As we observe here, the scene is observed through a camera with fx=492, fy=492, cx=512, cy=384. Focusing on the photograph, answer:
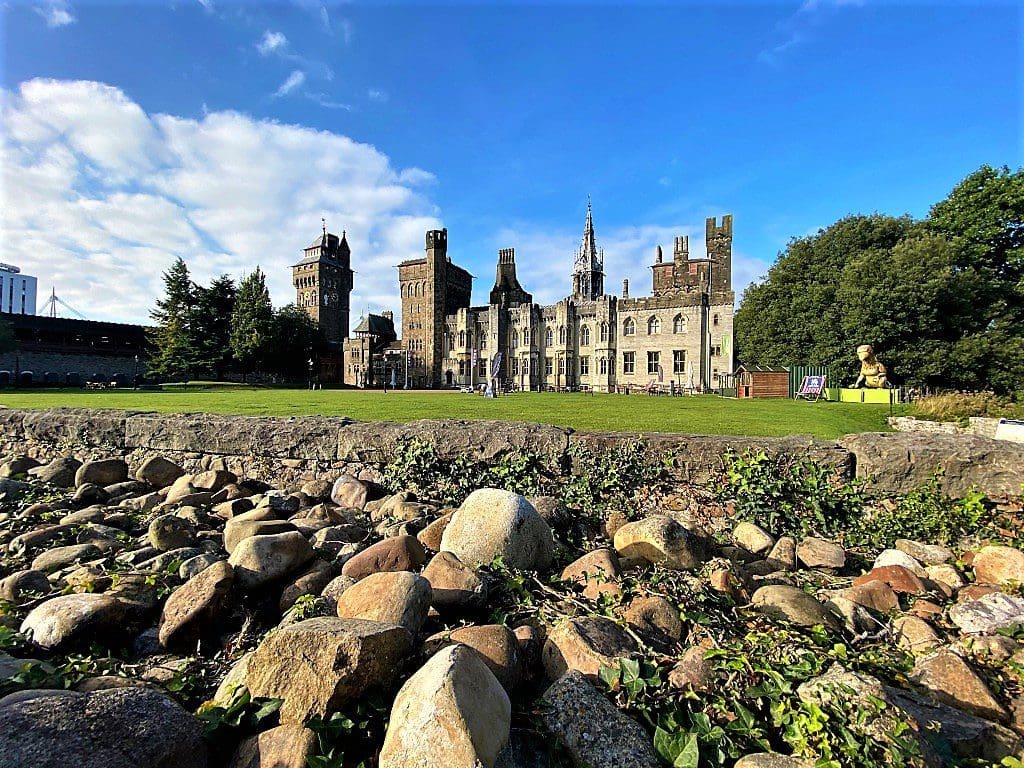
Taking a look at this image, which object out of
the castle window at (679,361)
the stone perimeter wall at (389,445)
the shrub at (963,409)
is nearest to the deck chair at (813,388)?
the shrub at (963,409)

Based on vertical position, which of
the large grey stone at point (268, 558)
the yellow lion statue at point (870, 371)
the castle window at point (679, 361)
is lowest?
the large grey stone at point (268, 558)

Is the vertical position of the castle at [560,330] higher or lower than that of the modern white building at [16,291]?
lower

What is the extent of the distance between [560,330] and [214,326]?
3835 cm

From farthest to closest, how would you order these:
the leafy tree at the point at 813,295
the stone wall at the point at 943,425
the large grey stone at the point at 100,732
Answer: the leafy tree at the point at 813,295 < the stone wall at the point at 943,425 < the large grey stone at the point at 100,732

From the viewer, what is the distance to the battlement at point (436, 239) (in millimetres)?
70125

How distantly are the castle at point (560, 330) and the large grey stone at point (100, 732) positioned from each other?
35.1 m

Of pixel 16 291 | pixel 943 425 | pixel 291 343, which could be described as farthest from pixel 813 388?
pixel 16 291

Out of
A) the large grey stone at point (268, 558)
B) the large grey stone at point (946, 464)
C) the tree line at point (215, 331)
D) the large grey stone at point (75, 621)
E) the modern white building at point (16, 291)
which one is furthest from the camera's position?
the modern white building at point (16, 291)

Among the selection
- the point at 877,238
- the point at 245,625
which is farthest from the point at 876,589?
the point at 877,238

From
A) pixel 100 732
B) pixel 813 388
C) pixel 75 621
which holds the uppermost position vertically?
pixel 813 388

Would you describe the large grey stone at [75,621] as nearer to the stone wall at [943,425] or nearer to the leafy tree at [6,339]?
the stone wall at [943,425]

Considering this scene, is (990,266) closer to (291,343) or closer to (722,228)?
(722,228)

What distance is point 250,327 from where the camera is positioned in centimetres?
4962

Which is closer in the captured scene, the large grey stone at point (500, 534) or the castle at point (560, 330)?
the large grey stone at point (500, 534)
